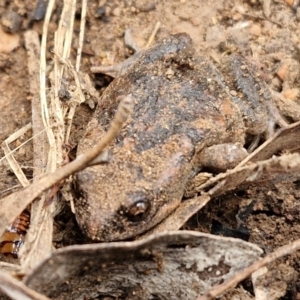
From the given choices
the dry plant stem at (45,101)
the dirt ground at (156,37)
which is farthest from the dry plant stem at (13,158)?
the dry plant stem at (45,101)

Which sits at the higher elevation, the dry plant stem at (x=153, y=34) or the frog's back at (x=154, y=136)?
the dry plant stem at (x=153, y=34)

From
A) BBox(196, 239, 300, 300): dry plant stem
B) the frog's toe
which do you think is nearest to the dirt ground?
the frog's toe

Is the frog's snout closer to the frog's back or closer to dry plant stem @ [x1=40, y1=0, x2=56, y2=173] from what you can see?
the frog's back

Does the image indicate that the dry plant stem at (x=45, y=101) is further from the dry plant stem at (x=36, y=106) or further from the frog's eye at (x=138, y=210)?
the frog's eye at (x=138, y=210)

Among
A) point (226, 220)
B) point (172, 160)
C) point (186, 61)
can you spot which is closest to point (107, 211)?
point (172, 160)

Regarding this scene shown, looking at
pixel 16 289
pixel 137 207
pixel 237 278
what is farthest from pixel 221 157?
pixel 16 289
